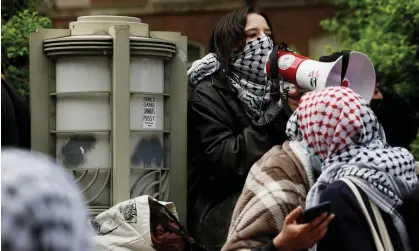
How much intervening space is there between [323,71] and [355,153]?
35.4 inches

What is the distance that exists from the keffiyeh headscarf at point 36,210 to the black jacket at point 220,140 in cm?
227

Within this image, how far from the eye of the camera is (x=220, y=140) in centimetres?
467

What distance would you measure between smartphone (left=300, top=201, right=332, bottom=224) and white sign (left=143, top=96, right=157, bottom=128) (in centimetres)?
156

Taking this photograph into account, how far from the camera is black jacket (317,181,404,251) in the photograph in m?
3.49

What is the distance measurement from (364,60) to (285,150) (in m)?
1.02

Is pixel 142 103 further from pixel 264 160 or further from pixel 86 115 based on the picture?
pixel 264 160

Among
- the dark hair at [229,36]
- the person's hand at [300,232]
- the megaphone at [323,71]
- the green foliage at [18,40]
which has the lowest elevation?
the person's hand at [300,232]

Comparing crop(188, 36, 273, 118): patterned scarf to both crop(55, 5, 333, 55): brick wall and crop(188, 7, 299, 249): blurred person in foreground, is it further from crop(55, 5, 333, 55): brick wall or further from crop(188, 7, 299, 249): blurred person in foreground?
crop(55, 5, 333, 55): brick wall

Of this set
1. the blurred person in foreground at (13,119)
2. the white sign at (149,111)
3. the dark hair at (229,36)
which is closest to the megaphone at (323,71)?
the dark hair at (229,36)

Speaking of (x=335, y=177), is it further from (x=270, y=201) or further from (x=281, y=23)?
(x=281, y=23)

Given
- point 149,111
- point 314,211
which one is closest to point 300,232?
point 314,211

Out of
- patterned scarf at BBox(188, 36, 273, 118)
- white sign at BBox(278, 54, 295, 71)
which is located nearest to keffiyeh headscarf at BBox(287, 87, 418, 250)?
white sign at BBox(278, 54, 295, 71)

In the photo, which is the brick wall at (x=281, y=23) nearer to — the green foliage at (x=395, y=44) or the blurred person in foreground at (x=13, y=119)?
the green foliage at (x=395, y=44)

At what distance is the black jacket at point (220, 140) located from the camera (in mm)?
4586
